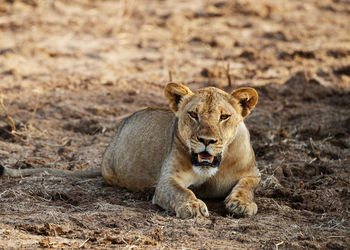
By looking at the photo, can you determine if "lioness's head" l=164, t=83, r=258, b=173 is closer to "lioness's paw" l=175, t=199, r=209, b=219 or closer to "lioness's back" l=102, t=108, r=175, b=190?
"lioness's paw" l=175, t=199, r=209, b=219

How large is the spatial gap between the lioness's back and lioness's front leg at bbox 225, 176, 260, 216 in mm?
736

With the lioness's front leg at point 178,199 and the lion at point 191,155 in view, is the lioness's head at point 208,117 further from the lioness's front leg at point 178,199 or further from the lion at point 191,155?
the lioness's front leg at point 178,199

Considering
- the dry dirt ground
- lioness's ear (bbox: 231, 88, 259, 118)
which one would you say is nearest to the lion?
lioness's ear (bbox: 231, 88, 259, 118)

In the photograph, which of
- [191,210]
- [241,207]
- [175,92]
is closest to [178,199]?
[191,210]

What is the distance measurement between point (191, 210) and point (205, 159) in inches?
14.2

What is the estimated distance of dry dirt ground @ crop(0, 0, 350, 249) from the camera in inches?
170

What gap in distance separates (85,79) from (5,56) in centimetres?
148

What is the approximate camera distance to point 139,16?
12.1m

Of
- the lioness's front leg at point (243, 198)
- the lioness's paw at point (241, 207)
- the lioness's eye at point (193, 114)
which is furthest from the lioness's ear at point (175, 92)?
the lioness's paw at point (241, 207)

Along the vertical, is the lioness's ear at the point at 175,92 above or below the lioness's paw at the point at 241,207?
above

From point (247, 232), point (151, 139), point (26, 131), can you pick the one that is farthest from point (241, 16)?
point (247, 232)

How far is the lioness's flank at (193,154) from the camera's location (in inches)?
182

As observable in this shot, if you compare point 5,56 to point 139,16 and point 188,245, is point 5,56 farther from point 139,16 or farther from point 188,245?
point 188,245

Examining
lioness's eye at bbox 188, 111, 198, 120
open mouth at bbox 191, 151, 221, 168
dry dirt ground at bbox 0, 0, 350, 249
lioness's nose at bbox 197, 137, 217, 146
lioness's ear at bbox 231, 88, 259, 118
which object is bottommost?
dry dirt ground at bbox 0, 0, 350, 249
